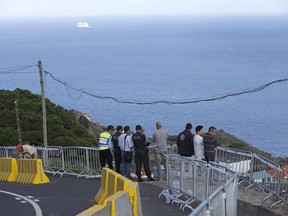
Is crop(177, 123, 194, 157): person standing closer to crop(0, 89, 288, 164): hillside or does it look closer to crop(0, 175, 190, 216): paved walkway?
crop(0, 175, 190, 216): paved walkway

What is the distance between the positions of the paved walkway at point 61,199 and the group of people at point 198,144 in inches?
48.5

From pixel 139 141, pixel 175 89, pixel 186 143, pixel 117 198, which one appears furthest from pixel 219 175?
pixel 175 89

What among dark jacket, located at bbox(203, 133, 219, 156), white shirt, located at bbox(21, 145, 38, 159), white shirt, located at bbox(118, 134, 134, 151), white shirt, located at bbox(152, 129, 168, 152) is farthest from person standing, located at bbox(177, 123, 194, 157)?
white shirt, located at bbox(21, 145, 38, 159)

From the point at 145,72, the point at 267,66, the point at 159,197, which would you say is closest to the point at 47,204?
the point at 159,197

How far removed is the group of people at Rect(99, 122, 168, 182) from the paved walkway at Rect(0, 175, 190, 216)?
2.39 feet

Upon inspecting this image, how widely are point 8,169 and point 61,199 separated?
4.70 metres

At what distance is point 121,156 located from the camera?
59.0 feet

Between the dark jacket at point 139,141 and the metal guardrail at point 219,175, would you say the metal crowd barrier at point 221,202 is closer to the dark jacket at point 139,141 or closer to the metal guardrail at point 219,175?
the metal guardrail at point 219,175

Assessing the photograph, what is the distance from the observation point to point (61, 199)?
1552 cm

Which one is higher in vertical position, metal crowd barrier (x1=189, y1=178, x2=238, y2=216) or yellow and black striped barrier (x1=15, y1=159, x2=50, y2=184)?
metal crowd barrier (x1=189, y1=178, x2=238, y2=216)

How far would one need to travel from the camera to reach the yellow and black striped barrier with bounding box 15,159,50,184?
1862cm

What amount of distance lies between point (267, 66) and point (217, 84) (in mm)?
40767

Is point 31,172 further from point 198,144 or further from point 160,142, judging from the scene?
point 198,144

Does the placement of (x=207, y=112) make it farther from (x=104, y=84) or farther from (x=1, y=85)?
(x=1, y=85)
